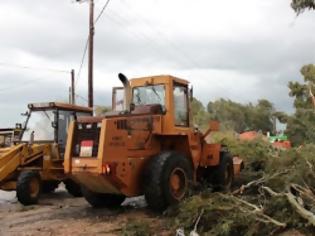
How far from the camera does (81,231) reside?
918 centimetres

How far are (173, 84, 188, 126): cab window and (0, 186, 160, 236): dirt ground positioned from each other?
1993 mm

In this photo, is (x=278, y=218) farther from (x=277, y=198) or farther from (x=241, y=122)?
(x=241, y=122)

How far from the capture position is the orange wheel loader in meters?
9.84

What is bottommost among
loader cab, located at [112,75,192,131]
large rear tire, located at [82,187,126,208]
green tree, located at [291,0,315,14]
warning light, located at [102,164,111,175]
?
large rear tire, located at [82,187,126,208]

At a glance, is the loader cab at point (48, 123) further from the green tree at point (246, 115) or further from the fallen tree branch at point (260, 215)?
the green tree at point (246, 115)

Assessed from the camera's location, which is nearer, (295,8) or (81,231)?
(81,231)

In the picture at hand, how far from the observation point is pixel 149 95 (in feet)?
37.5

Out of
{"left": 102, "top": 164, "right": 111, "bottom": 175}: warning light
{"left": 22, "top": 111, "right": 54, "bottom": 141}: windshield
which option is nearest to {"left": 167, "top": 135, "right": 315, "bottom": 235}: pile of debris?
{"left": 102, "top": 164, "right": 111, "bottom": 175}: warning light

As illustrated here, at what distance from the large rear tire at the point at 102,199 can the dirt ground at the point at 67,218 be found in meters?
0.18

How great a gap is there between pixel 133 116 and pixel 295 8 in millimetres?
4550

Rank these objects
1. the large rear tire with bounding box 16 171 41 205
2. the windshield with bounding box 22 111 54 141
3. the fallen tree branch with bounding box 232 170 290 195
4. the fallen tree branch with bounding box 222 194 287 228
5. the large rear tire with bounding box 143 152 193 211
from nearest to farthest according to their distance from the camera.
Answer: the fallen tree branch with bounding box 222 194 287 228, the large rear tire with bounding box 143 152 193 211, the fallen tree branch with bounding box 232 170 290 195, the large rear tire with bounding box 16 171 41 205, the windshield with bounding box 22 111 54 141

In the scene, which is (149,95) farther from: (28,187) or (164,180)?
(28,187)

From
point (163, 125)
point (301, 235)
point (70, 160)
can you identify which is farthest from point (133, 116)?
point (301, 235)

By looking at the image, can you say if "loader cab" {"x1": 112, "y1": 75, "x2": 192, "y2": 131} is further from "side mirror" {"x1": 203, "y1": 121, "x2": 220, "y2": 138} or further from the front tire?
the front tire
